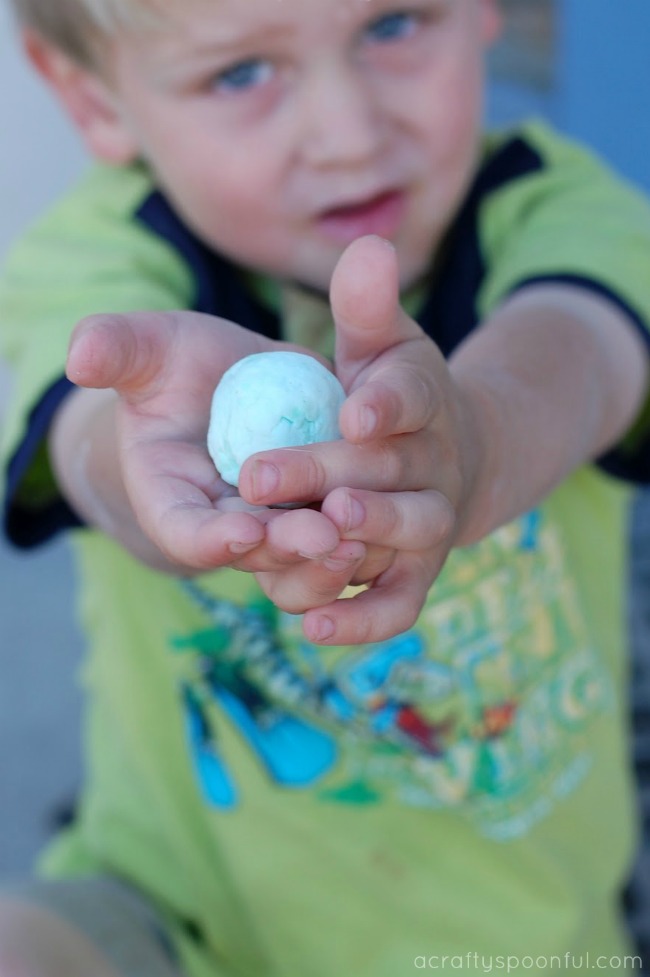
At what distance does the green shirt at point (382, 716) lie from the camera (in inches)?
29.6

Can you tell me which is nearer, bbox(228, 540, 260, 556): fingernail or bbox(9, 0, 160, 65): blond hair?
bbox(228, 540, 260, 556): fingernail

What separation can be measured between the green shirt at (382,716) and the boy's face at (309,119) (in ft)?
0.18

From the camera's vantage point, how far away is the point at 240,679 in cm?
79

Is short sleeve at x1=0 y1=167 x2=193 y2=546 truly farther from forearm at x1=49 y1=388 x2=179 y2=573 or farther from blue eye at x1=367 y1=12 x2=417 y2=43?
blue eye at x1=367 y1=12 x2=417 y2=43

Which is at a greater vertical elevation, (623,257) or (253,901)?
(623,257)

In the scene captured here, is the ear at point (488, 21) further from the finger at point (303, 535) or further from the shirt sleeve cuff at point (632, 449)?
the finger at point (303, 535)

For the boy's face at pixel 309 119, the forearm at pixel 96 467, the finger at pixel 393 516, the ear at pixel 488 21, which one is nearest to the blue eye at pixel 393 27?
the boy's face at pixel 309 119

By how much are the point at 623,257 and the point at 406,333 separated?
359 mm

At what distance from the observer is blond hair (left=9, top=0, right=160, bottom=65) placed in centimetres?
67

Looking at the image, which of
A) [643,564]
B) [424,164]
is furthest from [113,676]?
[643,564]

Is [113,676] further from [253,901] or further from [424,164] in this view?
[424,164]

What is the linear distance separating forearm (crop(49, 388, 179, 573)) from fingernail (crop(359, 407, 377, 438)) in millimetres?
221

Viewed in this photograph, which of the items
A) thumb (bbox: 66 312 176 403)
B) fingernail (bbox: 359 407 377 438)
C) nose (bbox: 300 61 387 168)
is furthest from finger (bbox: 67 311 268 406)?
nose (bbox: 300 61 387 168)

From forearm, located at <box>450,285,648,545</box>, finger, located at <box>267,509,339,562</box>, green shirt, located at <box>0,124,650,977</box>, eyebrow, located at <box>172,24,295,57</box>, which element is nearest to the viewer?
finger, located at <box>267,509,339,562</box>
